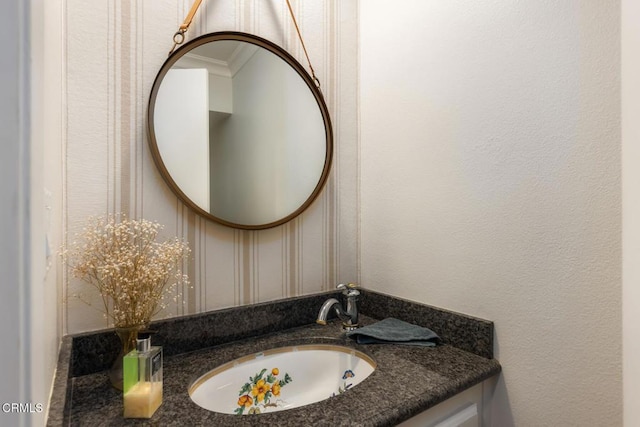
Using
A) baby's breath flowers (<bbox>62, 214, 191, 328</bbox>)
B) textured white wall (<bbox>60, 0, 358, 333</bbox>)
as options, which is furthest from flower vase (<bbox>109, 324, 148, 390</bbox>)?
textured white wall (<bbox>60, 0, 358, 333</bbox>)

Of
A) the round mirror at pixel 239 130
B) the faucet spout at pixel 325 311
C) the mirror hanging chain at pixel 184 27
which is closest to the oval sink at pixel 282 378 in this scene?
the faucet spout at pixel 325 311

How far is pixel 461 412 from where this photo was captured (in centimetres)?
93

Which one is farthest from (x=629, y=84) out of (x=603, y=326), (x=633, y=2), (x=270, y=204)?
(x=270, y=204)

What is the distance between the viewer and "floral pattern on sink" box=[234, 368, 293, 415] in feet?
3.18

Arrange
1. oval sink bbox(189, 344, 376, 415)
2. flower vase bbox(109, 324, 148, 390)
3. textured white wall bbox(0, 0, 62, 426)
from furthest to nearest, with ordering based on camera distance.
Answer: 1. oval sink bbox(189, 344, 376, 415)
2. flower vase bbox(109, 324, 148, 390)
3. textured white wall bbox(0, 0, 62, 426)

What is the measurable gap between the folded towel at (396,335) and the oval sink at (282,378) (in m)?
0.06

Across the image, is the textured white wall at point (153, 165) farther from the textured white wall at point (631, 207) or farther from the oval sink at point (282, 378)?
the textured white wall at point (631, 207)

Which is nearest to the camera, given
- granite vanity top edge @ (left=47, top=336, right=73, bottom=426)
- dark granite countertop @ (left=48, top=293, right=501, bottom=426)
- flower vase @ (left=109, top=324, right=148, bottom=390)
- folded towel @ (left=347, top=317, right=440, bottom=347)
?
granite vanity top edge @ (left=47, top=336, right=73, bottom=426)

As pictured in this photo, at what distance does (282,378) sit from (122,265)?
0.56 meters

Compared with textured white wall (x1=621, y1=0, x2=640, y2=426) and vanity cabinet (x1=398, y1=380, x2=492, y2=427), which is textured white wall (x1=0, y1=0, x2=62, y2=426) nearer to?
vanity cabinet (x1=398, y1=380, x2=492, y2=427)

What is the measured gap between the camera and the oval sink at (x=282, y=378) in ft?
3.08

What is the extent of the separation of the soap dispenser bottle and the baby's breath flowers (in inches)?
4.6

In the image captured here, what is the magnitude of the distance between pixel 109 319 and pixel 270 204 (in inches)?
22.3

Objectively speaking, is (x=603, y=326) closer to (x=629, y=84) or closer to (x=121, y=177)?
(x=629, y=84)
